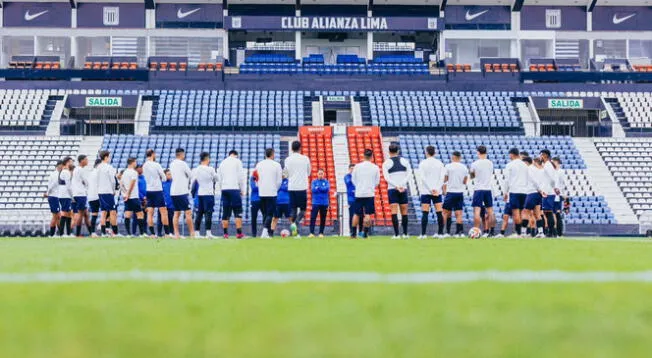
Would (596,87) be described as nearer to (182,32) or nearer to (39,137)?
(182,32)

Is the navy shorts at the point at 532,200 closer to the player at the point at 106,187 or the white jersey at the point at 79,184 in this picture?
the player at the point at 106,187

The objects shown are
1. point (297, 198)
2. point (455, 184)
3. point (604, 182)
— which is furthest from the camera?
point (604, 182)

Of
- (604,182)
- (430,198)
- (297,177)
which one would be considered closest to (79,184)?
(297,177)

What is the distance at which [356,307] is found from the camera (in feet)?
16.2

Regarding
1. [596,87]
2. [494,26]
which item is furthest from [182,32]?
[596,87]

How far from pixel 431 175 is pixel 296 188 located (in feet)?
9.90

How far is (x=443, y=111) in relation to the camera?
46406 millimetres

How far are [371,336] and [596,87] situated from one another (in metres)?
45.6

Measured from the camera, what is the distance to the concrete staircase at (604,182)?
38.5 m

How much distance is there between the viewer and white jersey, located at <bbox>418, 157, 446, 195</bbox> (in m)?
19.9

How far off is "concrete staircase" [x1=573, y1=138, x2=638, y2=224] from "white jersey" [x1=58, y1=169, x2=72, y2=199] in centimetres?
2248

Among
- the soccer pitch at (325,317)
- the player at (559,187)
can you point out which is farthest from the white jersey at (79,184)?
the soccer pitch at (325,317)

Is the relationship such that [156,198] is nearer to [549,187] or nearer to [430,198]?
[430,198]

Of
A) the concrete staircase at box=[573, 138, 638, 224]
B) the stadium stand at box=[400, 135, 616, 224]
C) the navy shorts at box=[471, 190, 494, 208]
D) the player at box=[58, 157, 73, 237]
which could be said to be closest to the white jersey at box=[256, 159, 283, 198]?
the navy shorts at box=[471, 190, 494, 208]
